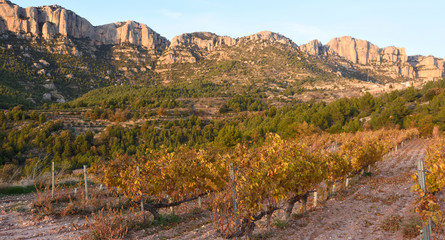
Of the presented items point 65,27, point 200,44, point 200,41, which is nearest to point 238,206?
point 200,44

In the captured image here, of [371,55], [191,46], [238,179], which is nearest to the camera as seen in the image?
[238,179]

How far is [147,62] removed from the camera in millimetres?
125000

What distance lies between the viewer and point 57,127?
44531 mm

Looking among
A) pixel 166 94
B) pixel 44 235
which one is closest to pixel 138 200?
pixel 44 235

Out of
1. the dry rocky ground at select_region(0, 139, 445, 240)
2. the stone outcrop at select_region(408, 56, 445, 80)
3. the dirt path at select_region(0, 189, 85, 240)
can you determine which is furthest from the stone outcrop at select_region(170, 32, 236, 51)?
the dirt path at select_region(0, 189, 85, 240)

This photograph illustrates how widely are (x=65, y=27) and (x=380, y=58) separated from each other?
18737cm

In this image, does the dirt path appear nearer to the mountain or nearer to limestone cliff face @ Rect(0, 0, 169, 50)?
the mountain

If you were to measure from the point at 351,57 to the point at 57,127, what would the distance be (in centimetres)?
16983

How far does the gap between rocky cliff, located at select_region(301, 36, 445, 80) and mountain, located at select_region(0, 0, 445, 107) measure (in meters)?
0.93

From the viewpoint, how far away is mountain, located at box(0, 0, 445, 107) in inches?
3447

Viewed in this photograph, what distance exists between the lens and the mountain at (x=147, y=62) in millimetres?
87562

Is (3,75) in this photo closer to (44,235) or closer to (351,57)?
(44,235)

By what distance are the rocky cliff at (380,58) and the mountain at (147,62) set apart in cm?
93

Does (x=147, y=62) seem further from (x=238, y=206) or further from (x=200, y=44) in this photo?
(x=238, y=206)
